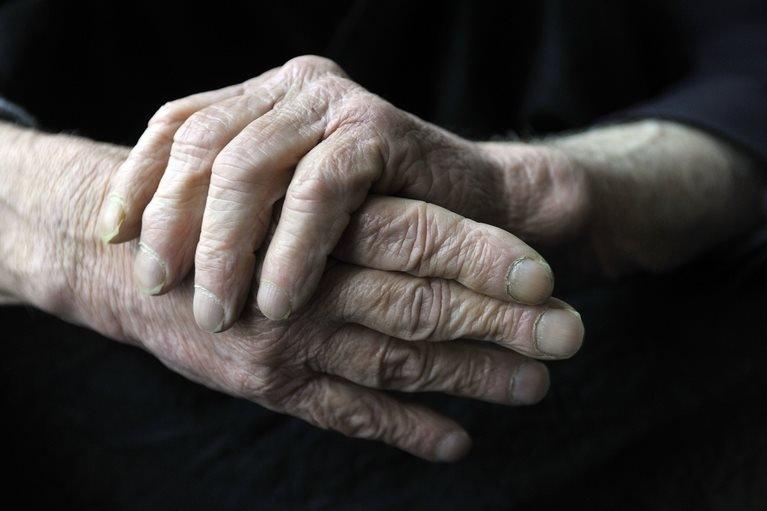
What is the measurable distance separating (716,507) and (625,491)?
0.35ft

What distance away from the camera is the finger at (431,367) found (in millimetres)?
664

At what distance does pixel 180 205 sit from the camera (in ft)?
1.95

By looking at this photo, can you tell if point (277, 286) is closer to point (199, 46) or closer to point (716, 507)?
point (199, 46)

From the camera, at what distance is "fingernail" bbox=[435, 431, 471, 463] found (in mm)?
738

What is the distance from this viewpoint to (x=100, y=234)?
0.66 metres

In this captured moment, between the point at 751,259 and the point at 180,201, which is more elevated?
the point at 180,201

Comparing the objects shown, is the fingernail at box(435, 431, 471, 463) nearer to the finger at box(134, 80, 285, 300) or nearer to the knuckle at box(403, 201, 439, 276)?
the knuckle at box(403, 201, 439, 276)

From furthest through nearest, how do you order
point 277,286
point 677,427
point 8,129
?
1. point 677,427
2. point 8,129
3. point 277,286

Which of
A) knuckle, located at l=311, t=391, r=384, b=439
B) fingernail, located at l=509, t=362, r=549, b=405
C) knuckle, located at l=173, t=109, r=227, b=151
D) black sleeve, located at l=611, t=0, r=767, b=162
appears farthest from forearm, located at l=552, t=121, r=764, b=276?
knuckle, located at l=173, t=109, r=227, b=151

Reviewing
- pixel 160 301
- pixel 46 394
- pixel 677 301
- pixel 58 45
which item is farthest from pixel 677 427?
pixel 58 45

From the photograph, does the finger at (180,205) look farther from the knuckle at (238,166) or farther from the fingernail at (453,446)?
the fingernail at (453,446)

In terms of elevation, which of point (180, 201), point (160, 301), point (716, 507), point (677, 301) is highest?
point (180, 201)

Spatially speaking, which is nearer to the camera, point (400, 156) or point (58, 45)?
point (400, 156)

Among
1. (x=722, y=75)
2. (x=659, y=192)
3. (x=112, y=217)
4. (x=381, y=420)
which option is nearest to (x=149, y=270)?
(x=112, y=217)
